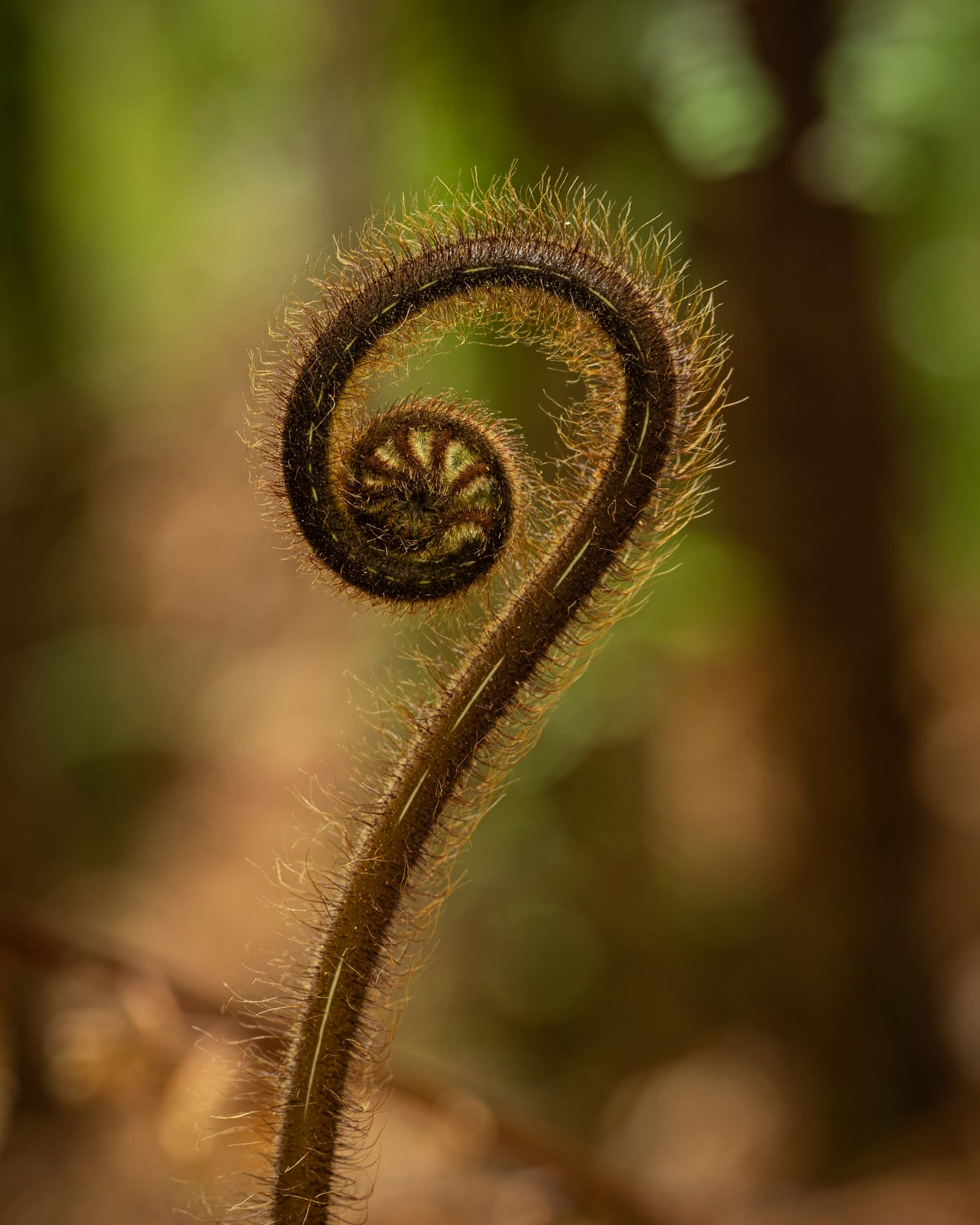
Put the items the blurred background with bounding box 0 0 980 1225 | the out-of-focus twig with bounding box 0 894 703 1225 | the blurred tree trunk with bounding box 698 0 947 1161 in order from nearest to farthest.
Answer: the out-of-focus twig with bounding box 0 894 703 1225, the blurred background with bounding box 0 0 980 1225, the blurred tree trunk with bounding box 698 0 947 1161

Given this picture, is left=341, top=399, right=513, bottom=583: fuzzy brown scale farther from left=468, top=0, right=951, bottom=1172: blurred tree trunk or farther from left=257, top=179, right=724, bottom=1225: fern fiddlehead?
left=468, top=0, right=951, bottom=1172: blurred tree trunk

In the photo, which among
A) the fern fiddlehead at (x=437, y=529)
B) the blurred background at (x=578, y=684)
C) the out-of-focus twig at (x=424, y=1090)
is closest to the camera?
the fern fiddlehead at (x=437, y=529)

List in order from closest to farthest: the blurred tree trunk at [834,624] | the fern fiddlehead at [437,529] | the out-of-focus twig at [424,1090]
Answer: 1. the fern fiddlehead at [437,529]
2. the out-of-focus twig at [424,1090]
3. the blurred tree trunk at [834,624]

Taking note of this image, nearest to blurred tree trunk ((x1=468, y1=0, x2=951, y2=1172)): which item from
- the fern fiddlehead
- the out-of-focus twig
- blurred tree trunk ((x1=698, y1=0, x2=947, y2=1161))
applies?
blurred tree trunk ((x1=698, y1=0, x2=947, y2=1161))

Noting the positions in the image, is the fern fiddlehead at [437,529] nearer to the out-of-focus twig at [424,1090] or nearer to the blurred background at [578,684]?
the blurred background at [578,684]

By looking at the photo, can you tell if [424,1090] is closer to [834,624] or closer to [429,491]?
[429,491]

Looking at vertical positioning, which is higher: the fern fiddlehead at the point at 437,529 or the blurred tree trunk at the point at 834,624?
the blurred tree trunk at the point at 834,624

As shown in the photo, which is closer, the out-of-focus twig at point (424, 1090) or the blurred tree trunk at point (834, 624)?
the out-of-focus twig at point (424, 1090)

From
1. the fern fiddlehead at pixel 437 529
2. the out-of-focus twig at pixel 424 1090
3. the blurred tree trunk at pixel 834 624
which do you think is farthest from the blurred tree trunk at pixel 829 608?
the fern fiddlehead at pixel 437 529

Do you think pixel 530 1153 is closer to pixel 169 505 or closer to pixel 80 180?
pixel 169 505

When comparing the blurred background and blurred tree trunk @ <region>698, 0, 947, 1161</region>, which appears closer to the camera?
the blurred background
